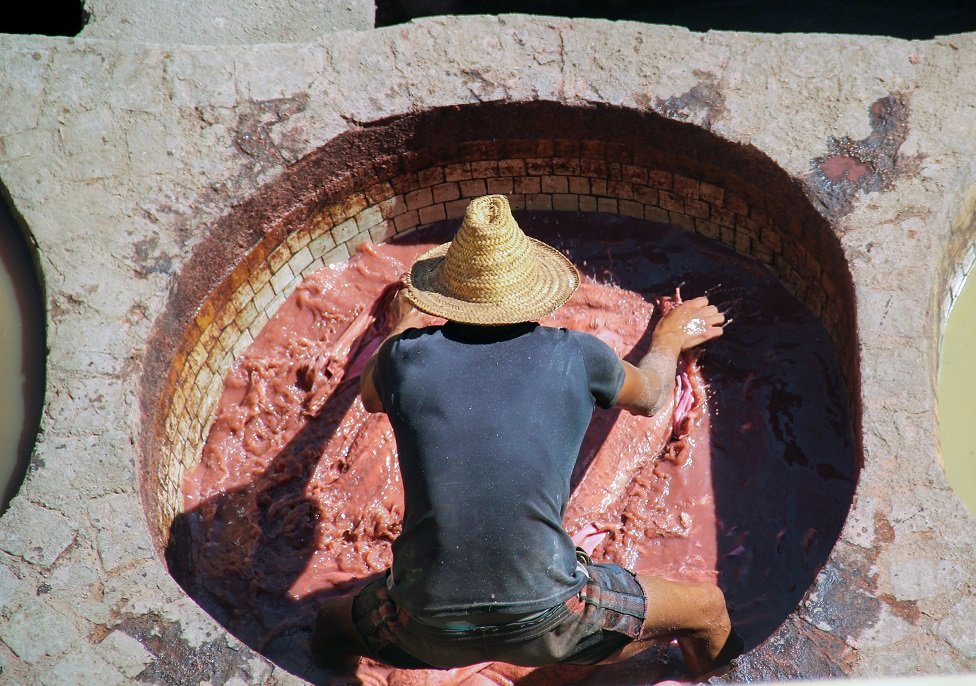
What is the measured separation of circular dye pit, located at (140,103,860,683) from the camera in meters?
3.55

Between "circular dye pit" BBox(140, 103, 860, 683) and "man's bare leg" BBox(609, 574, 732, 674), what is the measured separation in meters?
0.18

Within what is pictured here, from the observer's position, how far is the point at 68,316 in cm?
349

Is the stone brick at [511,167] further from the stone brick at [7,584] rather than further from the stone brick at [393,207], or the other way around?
the stone brick at [7,584]

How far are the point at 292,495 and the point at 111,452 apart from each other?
27.3 inches

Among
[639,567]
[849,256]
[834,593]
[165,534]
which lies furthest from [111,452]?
[849,256]

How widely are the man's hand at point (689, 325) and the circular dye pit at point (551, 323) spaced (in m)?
0.16

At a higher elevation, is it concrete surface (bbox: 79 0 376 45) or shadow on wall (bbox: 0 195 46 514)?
concrete surface (bbox: 79 0 376 45)

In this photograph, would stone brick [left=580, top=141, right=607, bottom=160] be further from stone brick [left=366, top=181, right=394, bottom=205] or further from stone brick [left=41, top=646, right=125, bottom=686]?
stone brick [left=41, top=646, right=125, bottom=686]

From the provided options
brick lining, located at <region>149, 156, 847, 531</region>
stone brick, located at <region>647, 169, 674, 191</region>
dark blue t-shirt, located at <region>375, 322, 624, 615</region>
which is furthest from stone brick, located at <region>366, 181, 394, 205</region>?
dark blue t-shirt, located at <region>375, 322, 624, 615</region>

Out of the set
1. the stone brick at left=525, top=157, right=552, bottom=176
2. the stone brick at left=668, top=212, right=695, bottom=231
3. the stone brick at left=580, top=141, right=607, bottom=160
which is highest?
the stone brick at left=580, top=141, right=607, bottom=160

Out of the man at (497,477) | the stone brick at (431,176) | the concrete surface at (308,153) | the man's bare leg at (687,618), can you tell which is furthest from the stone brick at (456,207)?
the man's bare leg at (687,618)

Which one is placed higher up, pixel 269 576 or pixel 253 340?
pixel 253 340

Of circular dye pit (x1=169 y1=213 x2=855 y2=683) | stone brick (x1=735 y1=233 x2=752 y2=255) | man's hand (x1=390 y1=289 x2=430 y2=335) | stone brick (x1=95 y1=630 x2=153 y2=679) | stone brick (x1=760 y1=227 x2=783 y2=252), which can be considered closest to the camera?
stone brick (x1=95 y1=630 x2=153 y2=679)

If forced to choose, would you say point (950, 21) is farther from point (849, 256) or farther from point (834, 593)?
point (834, 593)
